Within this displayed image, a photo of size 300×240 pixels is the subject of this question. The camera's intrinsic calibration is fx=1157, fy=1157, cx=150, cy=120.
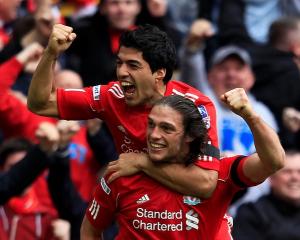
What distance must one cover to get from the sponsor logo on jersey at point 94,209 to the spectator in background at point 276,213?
170 centimetres

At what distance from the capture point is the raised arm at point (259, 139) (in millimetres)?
5215

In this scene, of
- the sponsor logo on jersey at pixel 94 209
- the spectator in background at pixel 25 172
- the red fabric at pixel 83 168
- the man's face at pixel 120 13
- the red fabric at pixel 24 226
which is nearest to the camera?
the sponsor logo on jersey at pixel 94 209

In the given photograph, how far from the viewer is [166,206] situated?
5559 mm

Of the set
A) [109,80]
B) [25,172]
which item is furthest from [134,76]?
[109,80]

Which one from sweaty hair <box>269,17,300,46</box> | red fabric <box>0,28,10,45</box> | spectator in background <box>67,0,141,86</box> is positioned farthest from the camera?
sweaty hair <box>269,17,300,46</box>

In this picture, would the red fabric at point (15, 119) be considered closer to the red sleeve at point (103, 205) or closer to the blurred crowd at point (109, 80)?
the blurred crowd at point (109, 80)

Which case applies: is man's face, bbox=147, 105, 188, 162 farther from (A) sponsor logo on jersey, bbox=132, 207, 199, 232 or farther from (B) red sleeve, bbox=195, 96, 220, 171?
(A) sponsor logo on jersey, bbox=132, 207, 199, 232

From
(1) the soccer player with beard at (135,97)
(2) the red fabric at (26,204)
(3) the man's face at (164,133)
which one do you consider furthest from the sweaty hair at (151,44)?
(2) the red fabric at (26,204)

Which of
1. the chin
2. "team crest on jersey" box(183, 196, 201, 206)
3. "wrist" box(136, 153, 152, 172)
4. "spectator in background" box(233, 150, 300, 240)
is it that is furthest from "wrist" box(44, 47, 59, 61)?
"spectator in background" box(233, 150, 300, 240)

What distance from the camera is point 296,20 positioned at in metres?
8.83

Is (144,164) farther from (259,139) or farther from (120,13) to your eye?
(120,13)

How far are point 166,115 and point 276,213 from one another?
2212mm

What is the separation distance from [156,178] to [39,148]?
5.07ft

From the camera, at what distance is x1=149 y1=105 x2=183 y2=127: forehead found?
17.8 feet
